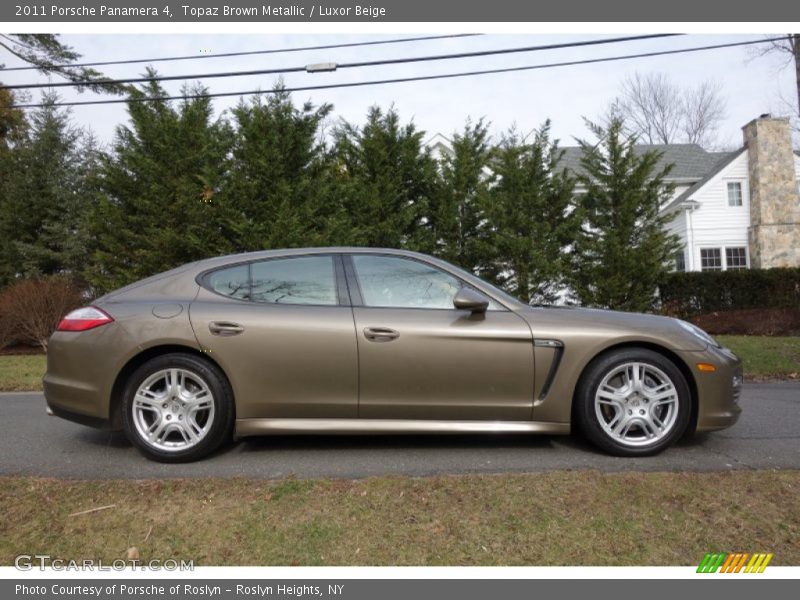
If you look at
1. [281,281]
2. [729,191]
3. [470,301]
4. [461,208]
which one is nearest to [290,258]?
[281,281]

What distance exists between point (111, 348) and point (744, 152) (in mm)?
25359

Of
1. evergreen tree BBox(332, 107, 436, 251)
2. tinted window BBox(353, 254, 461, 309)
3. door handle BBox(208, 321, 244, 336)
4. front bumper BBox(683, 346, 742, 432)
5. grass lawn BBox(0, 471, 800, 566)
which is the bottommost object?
grass lawn BBox(0, 471, 800, 566)

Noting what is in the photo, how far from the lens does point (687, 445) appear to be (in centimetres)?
399

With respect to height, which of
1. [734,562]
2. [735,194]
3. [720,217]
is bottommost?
[734,562]

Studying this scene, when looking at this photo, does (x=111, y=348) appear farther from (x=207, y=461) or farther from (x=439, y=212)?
(x=439, y=212)

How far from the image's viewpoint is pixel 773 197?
2170 cm

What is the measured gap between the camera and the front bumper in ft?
12.2

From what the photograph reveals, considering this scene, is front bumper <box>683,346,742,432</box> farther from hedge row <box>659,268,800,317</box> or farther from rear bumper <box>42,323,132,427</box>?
hedge row <box>659,268,800,317</box>

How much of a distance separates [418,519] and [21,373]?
789 centimetres

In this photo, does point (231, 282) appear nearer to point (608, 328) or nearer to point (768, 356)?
point (608, 328)

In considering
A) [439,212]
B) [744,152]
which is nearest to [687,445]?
[439,212]

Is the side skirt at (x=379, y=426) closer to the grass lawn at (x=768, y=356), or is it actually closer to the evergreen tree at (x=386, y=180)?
the grass lawn at (x=768, y=356)

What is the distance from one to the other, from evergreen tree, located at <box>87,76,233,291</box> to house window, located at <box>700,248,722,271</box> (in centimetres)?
1946

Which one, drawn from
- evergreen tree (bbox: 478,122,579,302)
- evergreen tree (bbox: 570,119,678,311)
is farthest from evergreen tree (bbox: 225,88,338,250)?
evergreen tree (bbox: 570,119,678,311)
